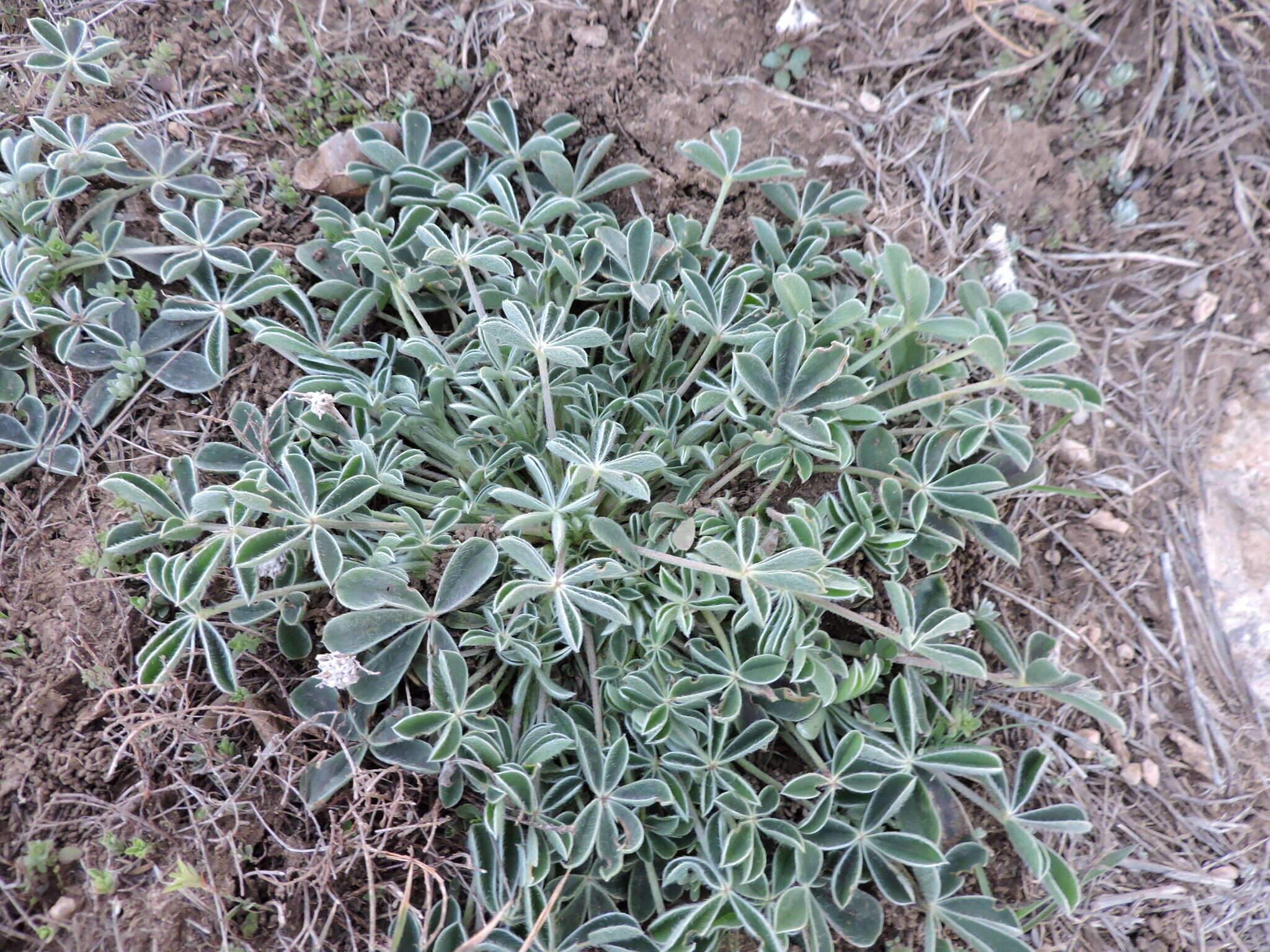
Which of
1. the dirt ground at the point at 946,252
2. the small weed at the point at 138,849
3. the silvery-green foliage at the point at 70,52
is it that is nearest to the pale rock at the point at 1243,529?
the dirt ground at the point at 946,252

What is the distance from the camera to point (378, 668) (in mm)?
1956

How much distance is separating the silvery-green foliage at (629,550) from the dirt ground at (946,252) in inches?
7.8

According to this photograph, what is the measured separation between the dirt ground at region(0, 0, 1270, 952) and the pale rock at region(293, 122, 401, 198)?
11 cm

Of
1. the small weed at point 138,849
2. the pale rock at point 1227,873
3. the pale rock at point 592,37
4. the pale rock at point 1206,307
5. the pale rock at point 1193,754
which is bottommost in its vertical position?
the small weed at point 138,849

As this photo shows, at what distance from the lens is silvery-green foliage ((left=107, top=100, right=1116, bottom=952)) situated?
1.84 metres

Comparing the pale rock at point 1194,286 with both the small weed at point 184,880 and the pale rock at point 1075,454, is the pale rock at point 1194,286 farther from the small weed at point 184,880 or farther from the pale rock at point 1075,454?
the small weed at point 184,880

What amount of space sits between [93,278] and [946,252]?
8.77 ft

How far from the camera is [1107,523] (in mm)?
2475

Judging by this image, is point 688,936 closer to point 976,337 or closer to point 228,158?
point 976,337

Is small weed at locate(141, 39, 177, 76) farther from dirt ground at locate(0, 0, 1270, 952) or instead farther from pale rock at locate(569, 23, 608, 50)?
pale rock at locate(569, 23, 608, 50)

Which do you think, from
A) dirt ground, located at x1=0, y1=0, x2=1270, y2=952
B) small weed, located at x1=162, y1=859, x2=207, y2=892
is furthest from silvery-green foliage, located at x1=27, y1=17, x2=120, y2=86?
small weed, located at x1=162, y1=859, x2=207, y2=892

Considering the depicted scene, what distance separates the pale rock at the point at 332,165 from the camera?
258cm

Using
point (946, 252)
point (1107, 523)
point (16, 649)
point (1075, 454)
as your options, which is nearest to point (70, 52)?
point (16, 649)

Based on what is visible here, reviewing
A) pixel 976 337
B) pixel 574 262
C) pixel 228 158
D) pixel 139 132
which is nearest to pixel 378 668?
pixel 574 262
